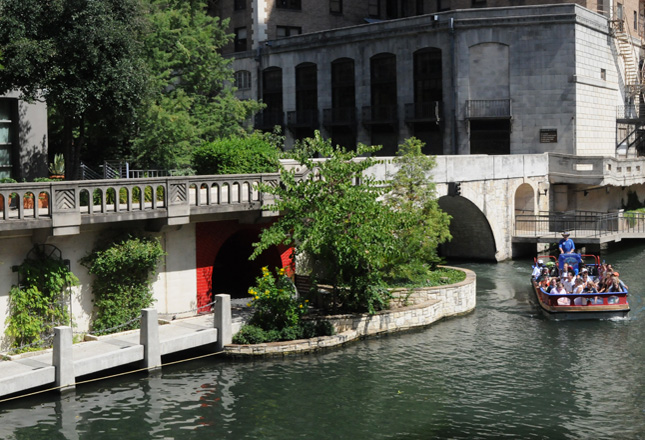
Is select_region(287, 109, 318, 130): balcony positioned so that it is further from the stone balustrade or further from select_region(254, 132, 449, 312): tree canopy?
select_region(254, 132, 449, 312): tree canopy

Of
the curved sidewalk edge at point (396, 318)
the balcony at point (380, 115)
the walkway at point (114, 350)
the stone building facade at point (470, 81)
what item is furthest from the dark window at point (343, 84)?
the walkway at point (114, 350)

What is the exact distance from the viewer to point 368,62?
191 feet

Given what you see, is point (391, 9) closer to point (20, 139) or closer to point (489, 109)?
point (489, 109)

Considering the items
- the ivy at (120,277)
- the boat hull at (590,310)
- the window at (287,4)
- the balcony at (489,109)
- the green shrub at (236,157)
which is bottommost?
the boat hull at (590,310)

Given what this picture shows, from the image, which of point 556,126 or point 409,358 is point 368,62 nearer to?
point 556,126

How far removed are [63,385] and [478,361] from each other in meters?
12.0

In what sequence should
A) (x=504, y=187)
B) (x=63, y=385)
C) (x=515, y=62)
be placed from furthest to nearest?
(x=515, y=62) → (x=504, y=187) → (x=63, y=385)

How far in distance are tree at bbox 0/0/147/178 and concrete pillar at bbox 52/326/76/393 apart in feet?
30.9

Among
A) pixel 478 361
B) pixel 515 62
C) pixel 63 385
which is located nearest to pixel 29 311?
pixel 63 385

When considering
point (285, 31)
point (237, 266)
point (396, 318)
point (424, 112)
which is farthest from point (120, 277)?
→ point (285, 31)

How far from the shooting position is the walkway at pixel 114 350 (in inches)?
862

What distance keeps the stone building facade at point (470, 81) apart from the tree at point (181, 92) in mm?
15297

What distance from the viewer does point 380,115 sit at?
5844 cm

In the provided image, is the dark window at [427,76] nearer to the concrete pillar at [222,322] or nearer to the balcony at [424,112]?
the balcony at [424,112]
